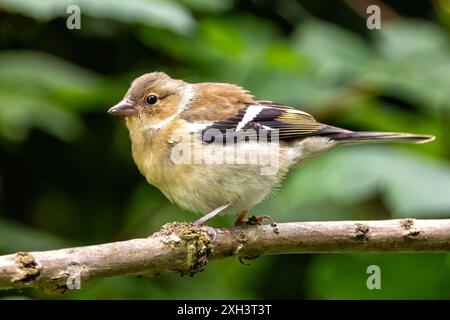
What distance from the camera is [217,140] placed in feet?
15.2

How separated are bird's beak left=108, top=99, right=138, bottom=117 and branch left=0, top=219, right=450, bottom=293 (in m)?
1.19

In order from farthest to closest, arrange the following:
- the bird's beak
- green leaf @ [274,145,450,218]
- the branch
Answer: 1. the bird's beak
2. green leaf @ [274,145,450,218]
3. the branch

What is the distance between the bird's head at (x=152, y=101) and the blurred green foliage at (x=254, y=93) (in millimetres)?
364

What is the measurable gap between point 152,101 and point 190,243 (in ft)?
5.28

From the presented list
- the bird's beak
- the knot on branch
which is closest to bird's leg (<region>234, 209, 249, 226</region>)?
the knot on branch

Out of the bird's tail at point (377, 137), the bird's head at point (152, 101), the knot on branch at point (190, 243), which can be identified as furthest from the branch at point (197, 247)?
the bird's head at point (152, 101)

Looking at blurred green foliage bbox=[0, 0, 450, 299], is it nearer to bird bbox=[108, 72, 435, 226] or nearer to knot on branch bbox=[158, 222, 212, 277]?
bird bbox=[108, 72, 435, 226]

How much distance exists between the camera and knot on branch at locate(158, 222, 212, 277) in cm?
357

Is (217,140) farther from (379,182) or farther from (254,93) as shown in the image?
(254,93)

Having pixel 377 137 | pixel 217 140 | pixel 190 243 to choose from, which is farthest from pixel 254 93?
pixel 190 243

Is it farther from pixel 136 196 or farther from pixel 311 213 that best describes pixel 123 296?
pixel 311 213

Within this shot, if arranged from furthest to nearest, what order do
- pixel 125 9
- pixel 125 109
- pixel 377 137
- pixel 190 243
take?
pixel 125 109, pixel 377 137, pixel 125 9, pixel 190 243

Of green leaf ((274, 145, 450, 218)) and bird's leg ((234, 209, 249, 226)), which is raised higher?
green leaf ((274, 145, 450, 218))

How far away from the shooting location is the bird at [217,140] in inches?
176
